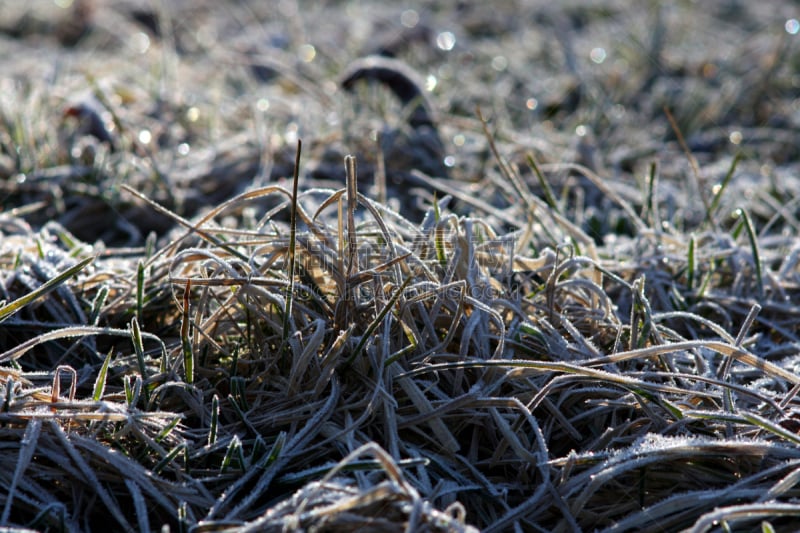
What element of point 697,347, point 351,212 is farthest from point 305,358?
point 697,347

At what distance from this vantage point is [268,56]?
360cm

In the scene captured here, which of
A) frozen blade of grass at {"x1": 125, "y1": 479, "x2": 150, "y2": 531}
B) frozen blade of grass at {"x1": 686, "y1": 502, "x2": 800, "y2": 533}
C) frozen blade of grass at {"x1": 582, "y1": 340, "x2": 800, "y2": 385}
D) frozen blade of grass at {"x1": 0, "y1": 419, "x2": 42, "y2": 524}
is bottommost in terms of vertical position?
frozen blade of grass at {"x1": 125, "y1": 479, "x2": 150, "y2": 531}

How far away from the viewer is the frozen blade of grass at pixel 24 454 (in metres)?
1.02

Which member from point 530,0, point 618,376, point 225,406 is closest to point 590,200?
point 618,376

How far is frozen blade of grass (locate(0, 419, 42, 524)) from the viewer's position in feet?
3.36

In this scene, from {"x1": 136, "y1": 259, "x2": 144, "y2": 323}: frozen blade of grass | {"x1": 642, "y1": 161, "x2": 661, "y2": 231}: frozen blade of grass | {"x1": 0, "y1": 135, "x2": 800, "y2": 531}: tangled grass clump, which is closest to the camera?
{"x1": 0, "y1": 135, "x2": 800, "y2": 531}: tangled grass clump

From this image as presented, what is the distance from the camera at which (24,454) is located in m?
1.07

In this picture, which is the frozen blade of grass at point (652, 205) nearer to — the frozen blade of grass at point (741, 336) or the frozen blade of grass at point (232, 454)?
the frozen blade of grass at point (741, 336)

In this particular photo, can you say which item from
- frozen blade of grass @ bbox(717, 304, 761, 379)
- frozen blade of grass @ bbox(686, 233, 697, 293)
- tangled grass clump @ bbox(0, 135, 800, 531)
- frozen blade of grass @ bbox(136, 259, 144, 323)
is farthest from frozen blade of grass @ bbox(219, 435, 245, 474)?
frozen blade of grass @ bbox(686, 233, 697, 293)

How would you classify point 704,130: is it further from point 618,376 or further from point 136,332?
point 136,332

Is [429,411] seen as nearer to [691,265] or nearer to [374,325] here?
[374,325]

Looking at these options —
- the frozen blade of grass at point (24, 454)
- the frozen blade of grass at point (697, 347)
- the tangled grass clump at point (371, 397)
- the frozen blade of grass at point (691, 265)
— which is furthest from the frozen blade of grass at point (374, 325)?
the frozen blade of grass at point (691, 265)

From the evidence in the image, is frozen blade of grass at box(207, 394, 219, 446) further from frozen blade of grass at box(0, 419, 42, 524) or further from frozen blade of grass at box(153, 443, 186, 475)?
frozen blade of grass at box(0, 419, 42, 524)

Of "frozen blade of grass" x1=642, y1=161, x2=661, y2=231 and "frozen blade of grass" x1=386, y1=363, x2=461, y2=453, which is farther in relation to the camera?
"frozen blade of grass" x1=642, y1=161, x2=661, y2=231
